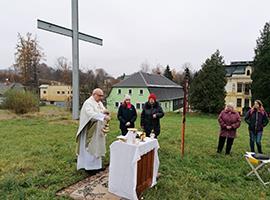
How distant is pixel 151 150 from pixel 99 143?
1.09 meters

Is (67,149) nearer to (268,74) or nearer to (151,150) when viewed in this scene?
(151,150)

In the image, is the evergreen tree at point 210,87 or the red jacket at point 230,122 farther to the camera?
the evergreen tree at point 210,87

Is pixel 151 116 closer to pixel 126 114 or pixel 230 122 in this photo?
pixel 126 114

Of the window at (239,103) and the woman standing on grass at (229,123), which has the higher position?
the woman standing on grass at (229,123)

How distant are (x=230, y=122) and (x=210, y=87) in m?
21.4

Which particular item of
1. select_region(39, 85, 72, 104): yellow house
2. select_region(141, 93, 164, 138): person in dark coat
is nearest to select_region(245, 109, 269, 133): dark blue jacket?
select_region(141, 93, 164, 138): person in dark coat

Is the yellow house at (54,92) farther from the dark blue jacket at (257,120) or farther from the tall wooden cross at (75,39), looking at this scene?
the dark blue jacket at (257,120)

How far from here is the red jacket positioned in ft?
22.5

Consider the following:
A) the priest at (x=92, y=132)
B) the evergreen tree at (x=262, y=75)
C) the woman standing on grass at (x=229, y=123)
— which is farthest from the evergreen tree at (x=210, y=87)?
the priest at (x=92, y=132)

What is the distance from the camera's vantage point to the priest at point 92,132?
15.9ft

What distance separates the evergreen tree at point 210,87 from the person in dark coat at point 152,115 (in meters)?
21.8

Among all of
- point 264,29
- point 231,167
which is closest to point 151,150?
point 231,167

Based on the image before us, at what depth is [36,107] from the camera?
1944 cm

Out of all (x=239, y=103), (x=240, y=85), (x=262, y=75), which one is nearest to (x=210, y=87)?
(x=262, y=75)
